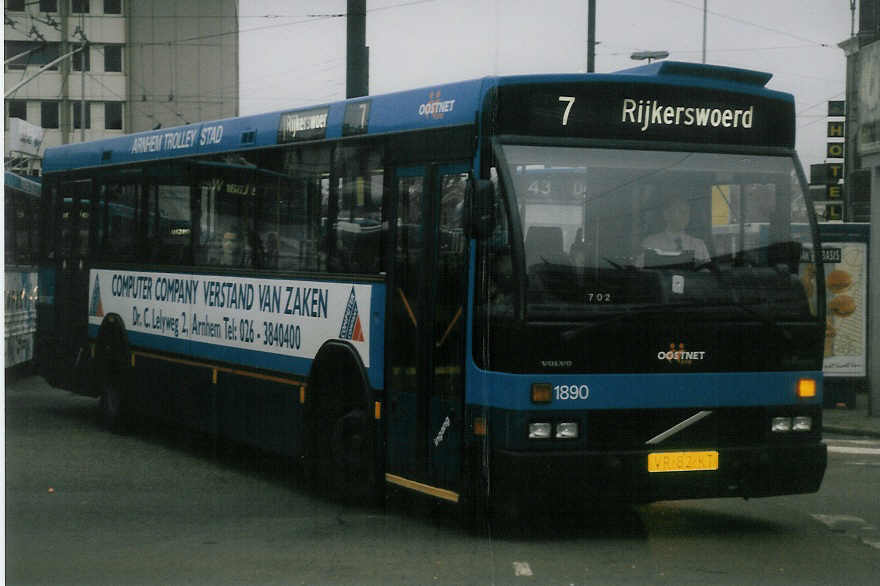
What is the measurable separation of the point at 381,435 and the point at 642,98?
286 centimetres

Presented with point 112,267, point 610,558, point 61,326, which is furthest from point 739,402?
point 61,326

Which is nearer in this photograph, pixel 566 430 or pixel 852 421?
pixel 566 430

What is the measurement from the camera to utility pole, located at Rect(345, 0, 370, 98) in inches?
511

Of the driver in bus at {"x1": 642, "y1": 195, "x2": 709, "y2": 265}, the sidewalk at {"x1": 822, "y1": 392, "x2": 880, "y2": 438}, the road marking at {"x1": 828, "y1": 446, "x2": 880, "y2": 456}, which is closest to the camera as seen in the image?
the driver in bus at {"x1": 642, "y1": 195, "x2": 709, "y2": 265}

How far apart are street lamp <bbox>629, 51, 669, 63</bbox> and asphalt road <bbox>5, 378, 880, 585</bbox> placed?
10.6 feet

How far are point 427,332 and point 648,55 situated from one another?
3.47 meters

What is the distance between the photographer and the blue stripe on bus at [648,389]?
8.72 m

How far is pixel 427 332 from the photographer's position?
955cm

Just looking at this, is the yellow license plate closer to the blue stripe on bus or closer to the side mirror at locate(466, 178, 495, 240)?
the blue stripe on bus

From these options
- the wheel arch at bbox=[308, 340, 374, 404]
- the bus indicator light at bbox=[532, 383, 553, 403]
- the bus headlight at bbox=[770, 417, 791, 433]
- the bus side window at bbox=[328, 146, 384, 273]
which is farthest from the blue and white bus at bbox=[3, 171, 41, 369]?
the bus headlight at bbox=[770, 417, 791, 433]

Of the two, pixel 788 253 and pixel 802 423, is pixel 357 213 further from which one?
pixel 802 423

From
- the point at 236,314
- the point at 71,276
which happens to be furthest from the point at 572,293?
the point at 71,276

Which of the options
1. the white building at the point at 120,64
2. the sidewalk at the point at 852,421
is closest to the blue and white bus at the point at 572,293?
the white building at the point at 120,64

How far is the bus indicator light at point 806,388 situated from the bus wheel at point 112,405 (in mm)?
7980
